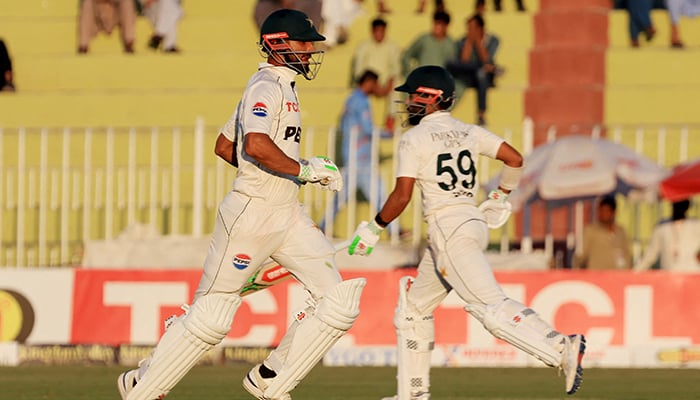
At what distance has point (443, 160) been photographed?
9.49m

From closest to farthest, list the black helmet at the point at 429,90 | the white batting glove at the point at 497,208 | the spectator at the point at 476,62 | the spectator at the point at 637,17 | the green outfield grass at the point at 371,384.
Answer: the black helmet at the point at 429,90, the white batting glove at the point at 497,208, the green outfield grass at the point at 371,384, the spectator at the point at 476,62, the spectator at the point at 637,17

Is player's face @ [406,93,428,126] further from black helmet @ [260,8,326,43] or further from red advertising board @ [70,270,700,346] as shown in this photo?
red advertising board @ [70,270,700,346]

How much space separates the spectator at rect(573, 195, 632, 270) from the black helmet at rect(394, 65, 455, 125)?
618 centimetres

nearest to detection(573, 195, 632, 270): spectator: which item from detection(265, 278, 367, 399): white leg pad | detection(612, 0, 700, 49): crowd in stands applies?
detection(612, 0, 700, 49): crowd in stands

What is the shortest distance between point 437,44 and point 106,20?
4765 millimetres

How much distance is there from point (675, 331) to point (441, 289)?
5.39 metres

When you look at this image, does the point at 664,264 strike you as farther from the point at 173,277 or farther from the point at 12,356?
the point at 12,356

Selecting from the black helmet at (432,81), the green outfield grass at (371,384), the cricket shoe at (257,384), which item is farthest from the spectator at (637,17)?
the cricket shoe at (257,384)

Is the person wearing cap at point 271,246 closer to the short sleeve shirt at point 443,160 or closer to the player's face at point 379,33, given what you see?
the short sleeve shirt at point 443,160

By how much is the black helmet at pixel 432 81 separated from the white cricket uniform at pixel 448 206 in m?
0.16

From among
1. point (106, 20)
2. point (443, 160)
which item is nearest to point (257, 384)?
point (443, 160)

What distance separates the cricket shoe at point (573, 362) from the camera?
8711mm

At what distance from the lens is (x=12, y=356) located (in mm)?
14727

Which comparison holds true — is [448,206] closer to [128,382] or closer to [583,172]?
[128,382]
